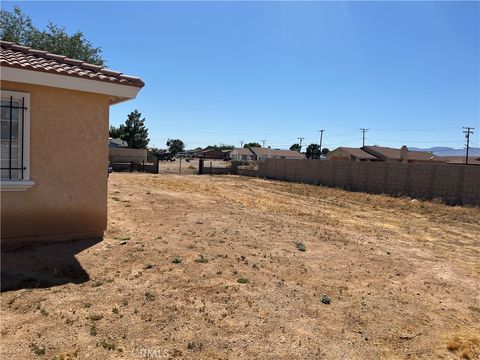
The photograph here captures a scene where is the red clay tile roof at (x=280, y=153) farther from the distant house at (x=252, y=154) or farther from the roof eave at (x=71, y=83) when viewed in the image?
the roof eave at (x=71, y=83)

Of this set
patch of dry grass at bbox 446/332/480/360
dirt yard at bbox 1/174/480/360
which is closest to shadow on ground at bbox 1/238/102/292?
dirt yard at bbox 1/174/480/360

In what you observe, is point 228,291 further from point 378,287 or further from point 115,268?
point 378,287

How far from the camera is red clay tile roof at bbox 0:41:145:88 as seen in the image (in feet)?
18.7

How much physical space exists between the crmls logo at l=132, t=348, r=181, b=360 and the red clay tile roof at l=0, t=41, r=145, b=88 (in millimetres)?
4241

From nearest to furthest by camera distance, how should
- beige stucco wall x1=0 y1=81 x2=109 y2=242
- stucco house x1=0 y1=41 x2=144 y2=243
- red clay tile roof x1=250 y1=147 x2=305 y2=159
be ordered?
stucco house x1=0 y1=41 x2=144 y2=243 < beige stucco wall x1=0 y1=81 x2=109 y2=242 < red clay tile roof x1=250 y1=147 x2=305 y2=159

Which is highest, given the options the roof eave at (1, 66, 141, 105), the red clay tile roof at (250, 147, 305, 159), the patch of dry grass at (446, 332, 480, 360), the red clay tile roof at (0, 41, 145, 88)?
the red clay tile roof at (250, 147, 305, 159)

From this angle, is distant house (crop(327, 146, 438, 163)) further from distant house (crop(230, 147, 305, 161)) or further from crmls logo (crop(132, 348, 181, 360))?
crmls logo (crop(132, 348, 181, 360))

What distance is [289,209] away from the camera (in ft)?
44.2

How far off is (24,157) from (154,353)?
388cm

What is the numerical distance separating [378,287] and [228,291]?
2.03 m

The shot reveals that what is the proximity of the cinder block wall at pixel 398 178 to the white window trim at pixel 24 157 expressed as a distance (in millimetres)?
16449

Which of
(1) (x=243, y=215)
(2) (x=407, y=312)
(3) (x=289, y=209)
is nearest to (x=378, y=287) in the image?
(2) (x=407, y=312)

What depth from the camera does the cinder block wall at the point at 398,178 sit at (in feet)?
55.5

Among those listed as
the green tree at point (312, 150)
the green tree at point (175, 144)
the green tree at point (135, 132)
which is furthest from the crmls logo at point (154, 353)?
the green tree at point (175, 144)
